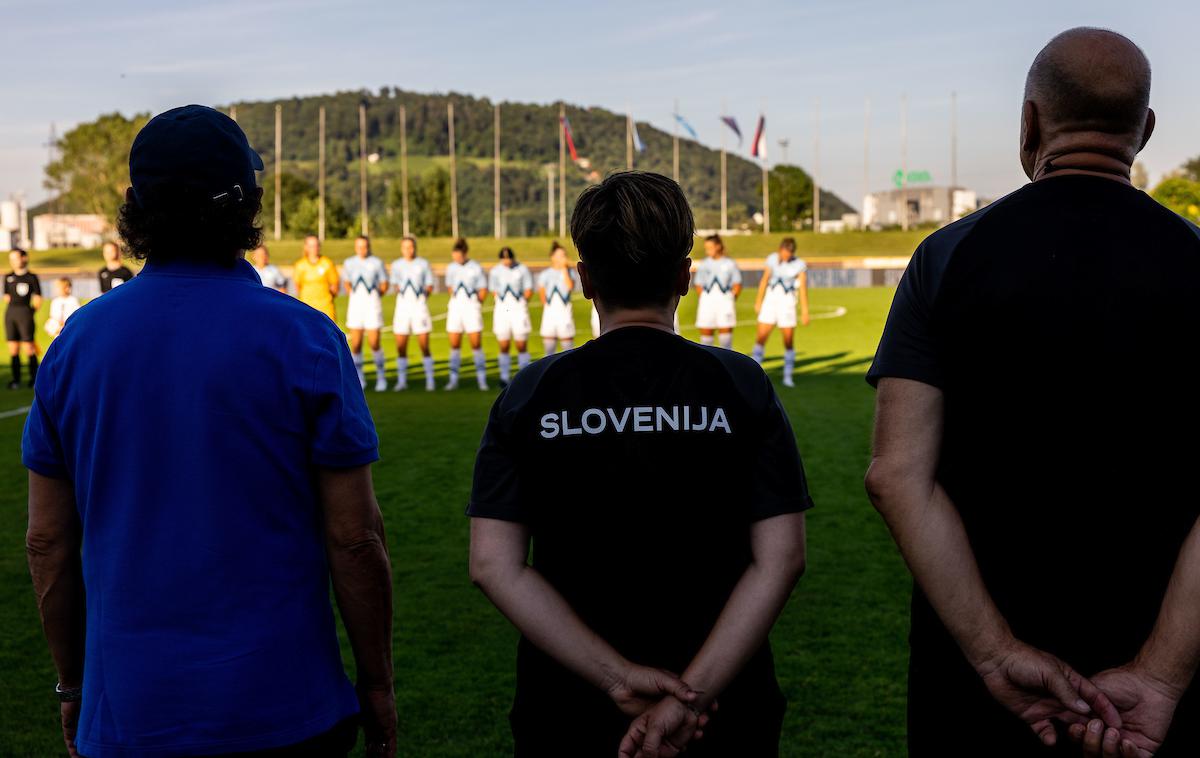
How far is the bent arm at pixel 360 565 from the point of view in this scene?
213 cm

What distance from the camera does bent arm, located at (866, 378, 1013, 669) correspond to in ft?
6.89

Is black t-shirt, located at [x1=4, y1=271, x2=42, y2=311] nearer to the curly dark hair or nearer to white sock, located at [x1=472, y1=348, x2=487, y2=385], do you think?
white sock, located at [x1=472, y1=348, x2=487, y2=385]

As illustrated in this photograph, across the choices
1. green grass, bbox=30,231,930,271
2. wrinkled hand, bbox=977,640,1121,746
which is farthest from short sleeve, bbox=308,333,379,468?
green grass, bbox=30,231,930,271

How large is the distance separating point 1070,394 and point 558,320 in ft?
50.4

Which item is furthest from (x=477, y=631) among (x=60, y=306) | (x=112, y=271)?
(x=60, y=306)

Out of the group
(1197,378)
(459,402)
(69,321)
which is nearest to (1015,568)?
(1197,378)

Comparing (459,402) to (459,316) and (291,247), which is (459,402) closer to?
(459,316)

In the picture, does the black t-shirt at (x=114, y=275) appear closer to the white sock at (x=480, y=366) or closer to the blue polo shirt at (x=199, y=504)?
the white sock at (x=480, y=366)

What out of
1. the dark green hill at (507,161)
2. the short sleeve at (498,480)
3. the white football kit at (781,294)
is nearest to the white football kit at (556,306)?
the white football kit at (781,294)

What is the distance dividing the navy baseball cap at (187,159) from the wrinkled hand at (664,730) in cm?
122

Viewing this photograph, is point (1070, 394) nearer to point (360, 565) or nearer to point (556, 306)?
point (360, 565)

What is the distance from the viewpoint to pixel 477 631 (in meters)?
5.87

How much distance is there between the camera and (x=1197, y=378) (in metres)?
2.04

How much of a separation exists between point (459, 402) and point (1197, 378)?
13.5m
